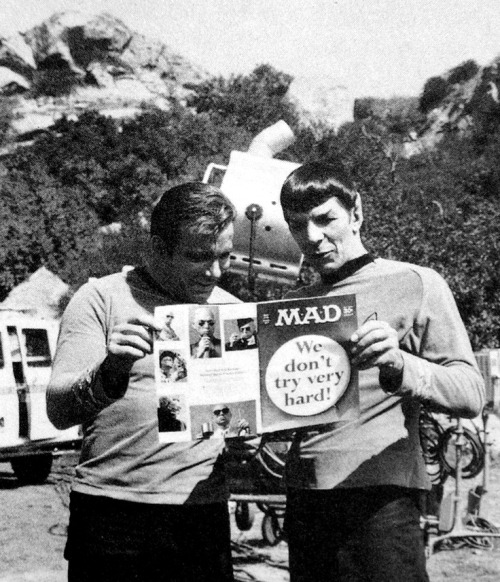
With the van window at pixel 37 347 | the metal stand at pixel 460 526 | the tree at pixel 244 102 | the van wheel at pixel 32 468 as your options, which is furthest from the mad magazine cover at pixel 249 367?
the tree at pixel 244 102

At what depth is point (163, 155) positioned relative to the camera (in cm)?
4222

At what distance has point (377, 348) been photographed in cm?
184

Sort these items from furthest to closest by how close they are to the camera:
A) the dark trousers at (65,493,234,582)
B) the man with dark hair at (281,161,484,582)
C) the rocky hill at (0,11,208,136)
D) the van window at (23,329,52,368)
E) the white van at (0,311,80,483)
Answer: the rocky hill at (0,11,208,136), the van window at (23,329,52,368), the white van at (0,311,80,483), the dark trousers at (65,493,234,582), the man with dark hair at (281,161,484,582)

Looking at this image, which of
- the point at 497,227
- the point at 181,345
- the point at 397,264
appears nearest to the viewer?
the point at 181,345

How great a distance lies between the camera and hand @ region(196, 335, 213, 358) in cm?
192

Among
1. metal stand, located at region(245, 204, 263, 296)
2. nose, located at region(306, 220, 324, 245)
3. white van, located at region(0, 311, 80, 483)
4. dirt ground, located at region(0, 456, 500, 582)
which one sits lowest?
dirt ground, located at region(0, 456, 500, 582)

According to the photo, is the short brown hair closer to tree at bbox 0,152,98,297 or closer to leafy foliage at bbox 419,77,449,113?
tree at bbox 0,152,98,297

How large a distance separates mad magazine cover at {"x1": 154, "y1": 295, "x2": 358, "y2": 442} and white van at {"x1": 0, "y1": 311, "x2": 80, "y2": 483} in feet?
24.3

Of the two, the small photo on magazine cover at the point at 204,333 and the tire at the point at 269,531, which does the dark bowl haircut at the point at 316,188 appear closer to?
the small photo on magazine cover at the point at 204,333

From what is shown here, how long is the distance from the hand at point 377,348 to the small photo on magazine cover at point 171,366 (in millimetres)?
376

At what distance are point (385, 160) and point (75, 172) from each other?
1525cm

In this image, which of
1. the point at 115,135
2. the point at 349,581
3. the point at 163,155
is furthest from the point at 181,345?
the point at 115,135

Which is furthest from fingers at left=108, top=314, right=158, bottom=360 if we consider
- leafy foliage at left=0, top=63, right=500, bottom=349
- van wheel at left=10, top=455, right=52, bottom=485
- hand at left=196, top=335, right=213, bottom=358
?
leafy foliage at left=0, top=63, right=500, bottom=349

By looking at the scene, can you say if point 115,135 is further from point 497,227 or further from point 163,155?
point 497,227
